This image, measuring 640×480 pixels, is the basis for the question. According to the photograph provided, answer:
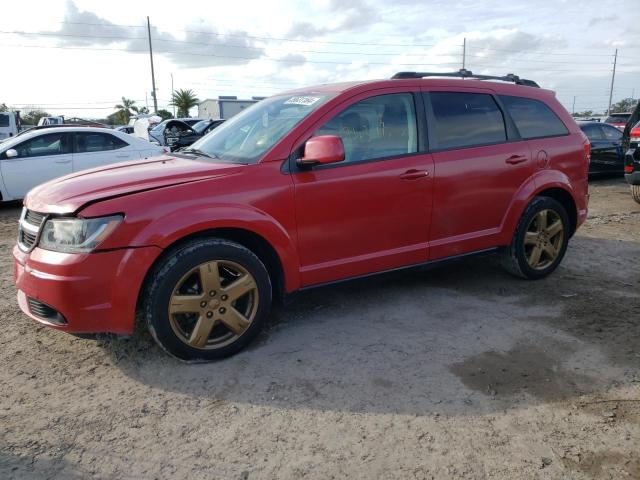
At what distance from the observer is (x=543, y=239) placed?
185 inches

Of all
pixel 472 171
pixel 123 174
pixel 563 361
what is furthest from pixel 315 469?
pixel 472 171

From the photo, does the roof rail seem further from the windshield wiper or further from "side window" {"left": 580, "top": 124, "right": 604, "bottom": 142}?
"side window" {"left": 580, "top": 124, "right": 604, "bottom": 142}

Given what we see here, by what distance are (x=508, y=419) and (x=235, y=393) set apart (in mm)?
1479

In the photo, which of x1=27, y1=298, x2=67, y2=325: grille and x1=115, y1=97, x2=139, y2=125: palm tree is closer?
x1=27, y1=298, x2=67, y2=325: grille

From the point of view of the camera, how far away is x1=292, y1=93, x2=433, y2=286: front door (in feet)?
11.4

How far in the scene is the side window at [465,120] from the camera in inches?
160

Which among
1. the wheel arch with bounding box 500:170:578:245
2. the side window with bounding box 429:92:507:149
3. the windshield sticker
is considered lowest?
the wheel arch with bounding box 500:170:578:245

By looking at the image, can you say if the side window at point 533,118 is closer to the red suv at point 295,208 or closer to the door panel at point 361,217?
the red suv at point 295,208

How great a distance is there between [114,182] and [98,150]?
22.5 feet

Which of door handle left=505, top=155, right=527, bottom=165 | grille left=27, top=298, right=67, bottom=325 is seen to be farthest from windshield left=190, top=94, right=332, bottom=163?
door handle left=505, top=155, right=527, bottom=165

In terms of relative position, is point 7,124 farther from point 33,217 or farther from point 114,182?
point 114,182

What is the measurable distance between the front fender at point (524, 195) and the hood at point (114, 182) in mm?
2441

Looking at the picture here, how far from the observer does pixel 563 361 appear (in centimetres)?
323

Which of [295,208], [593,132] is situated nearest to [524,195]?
[295,208]
